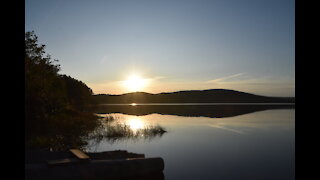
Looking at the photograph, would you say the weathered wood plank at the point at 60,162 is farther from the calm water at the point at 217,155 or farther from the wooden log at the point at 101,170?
the calm water at the point at 217,155

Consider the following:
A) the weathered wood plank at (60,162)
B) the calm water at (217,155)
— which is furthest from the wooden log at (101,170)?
the calm water at (217,155)

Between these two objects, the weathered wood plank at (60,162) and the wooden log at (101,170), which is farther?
the weathered wood plank at (60,162)

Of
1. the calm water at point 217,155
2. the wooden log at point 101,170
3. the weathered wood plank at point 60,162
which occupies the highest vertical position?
the weathered wood plank at point 60,162

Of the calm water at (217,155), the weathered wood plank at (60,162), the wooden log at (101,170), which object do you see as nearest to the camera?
the wooden log at (101,170)

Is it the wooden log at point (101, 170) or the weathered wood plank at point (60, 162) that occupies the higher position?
the weathered wood plank at point (60, 162)

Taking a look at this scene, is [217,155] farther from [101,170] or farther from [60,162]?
[60,162]

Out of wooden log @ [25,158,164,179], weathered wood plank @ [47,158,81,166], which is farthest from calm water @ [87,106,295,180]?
weathered wood plank @ [47,158,81,166]

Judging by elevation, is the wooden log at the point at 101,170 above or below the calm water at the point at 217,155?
above

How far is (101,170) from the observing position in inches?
559

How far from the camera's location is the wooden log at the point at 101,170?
509 inches

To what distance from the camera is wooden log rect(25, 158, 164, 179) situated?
12.9 m

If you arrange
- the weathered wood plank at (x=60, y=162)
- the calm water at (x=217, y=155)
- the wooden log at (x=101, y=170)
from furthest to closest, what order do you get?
the calm water at (x=217, y=155) < the weathered wood plank at (x=60, y=162) < the wooden log at (x=101, y=170)
